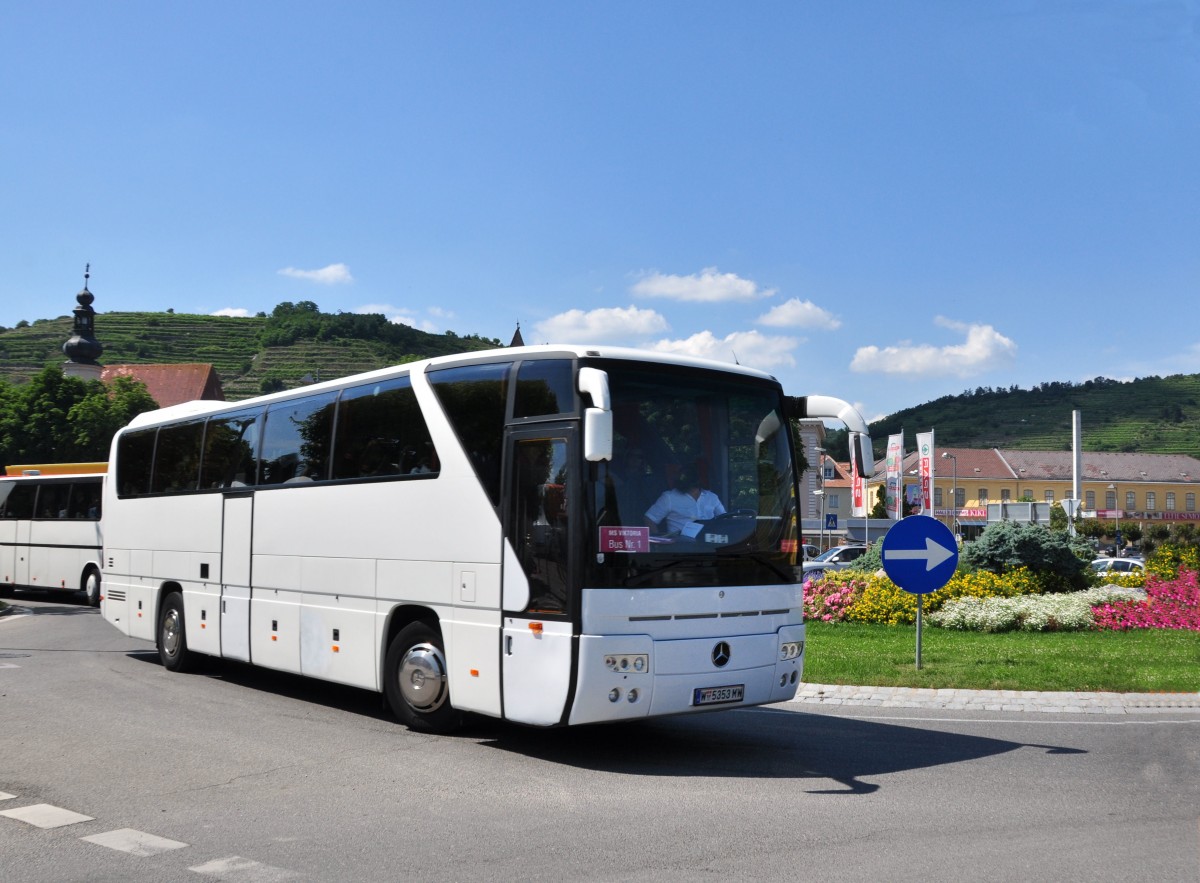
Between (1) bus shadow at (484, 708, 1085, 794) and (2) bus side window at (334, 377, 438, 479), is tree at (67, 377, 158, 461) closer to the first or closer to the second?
(2) bus side window at (334, 377, 438, 479)

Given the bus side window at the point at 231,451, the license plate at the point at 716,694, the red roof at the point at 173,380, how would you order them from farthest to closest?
the red roof at the point at 173,380
the bus side window at the point at 231,451
the license plate at the point at 716,694

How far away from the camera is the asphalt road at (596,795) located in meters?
5.99

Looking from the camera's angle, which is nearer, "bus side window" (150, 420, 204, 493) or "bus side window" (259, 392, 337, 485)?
"bus side window" (259, 392, 337, 485)

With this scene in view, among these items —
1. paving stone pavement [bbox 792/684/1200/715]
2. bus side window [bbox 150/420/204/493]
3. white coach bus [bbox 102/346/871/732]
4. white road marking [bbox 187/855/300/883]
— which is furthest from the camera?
bus side window [bbox 150/420/204/493]

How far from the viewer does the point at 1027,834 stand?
659 cm

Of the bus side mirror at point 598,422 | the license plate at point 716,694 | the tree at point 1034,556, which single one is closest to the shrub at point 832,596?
the tree at point 1034,556

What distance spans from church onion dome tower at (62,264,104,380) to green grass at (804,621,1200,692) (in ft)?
238

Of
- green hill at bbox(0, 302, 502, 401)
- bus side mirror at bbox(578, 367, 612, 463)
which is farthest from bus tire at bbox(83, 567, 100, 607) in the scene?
green hill at bbox(0, 302, 502, 401)

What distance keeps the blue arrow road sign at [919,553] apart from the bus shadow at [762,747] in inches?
97.0

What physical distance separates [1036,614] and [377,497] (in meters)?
13.0

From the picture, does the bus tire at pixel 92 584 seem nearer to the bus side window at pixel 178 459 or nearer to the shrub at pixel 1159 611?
the bus side window at pixel 178 459

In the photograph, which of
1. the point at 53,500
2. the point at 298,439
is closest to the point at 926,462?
the point at 53,500

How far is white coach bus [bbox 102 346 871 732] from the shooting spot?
8508mm

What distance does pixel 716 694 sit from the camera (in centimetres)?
889
